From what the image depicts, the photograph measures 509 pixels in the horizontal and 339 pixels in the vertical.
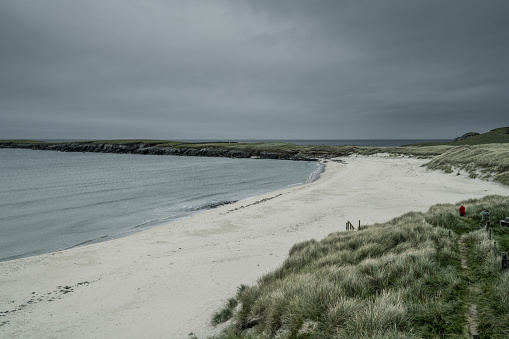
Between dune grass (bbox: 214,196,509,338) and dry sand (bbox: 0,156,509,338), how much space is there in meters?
1.84

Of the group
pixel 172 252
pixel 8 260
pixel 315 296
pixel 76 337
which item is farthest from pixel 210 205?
pixel 315 296

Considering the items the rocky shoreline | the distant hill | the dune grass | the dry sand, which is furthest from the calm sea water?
the distant hill

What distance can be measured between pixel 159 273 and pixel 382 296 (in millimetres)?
8751

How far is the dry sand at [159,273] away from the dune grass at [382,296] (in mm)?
1842

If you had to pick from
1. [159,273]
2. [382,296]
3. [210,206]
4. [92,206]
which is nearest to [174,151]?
[92,206]

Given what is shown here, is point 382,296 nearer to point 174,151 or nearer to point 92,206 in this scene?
point 92,206

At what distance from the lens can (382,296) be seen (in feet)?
17.2

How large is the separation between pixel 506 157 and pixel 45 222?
4723cm

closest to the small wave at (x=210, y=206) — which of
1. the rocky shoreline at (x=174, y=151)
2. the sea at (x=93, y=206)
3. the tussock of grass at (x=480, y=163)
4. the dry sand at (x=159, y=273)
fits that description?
the sea at (x=93, y=206)

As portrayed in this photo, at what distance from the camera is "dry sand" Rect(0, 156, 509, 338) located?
7.68 meters

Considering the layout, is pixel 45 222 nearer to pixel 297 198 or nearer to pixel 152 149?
pixel 297 198

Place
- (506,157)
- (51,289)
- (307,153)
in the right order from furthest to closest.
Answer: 1. (307,153)
2. (506,157)
3. (51,289)

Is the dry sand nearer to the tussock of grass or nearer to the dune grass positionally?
the dune grass

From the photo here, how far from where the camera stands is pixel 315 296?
5332mm
